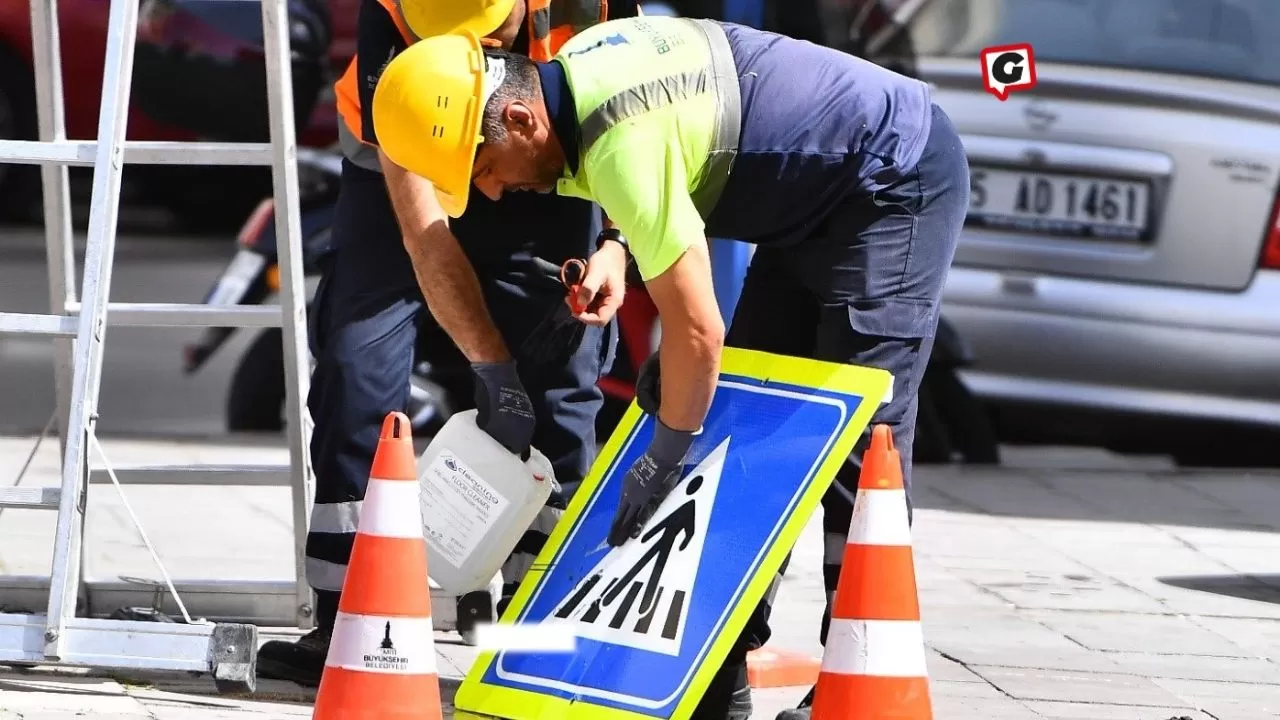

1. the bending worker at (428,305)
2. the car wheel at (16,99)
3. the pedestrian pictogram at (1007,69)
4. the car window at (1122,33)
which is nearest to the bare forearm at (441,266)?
the bending worker at (428,305)

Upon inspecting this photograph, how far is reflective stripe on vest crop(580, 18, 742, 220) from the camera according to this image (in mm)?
3637

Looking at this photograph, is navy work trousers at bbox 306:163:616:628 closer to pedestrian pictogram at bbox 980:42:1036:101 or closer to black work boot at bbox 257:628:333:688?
black work boot at bbox 257:628:333:688

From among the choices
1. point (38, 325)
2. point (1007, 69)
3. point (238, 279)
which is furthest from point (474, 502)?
point (1007, 69)

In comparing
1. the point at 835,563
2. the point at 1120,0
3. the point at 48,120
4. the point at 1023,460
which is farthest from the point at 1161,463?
the point at 48,120

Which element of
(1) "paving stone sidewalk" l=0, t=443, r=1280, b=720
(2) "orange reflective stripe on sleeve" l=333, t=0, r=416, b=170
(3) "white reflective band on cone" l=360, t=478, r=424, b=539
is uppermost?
(2) "orange reflective stripe on sleeve" l=333, t=0, r=416, b=170

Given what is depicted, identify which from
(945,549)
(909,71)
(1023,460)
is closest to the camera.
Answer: (945,549)

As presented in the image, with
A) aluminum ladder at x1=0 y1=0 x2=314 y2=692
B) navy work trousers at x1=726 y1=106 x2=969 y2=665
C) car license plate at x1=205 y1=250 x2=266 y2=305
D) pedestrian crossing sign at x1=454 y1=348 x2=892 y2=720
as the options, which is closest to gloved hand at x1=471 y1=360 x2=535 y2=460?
pedestrian crossing sign at x1=454 y1=348 x2=892 y2=720

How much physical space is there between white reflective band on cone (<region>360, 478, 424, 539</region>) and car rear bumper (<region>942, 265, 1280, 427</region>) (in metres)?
3.84

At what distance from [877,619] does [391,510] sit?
873 millimetres

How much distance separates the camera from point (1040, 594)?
18.7 feet

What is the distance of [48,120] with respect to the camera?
4.78 meters

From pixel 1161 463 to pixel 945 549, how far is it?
228cm

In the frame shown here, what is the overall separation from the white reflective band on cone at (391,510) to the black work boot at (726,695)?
71 cm

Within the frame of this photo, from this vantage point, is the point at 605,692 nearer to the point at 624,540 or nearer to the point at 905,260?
the point at 624,540
